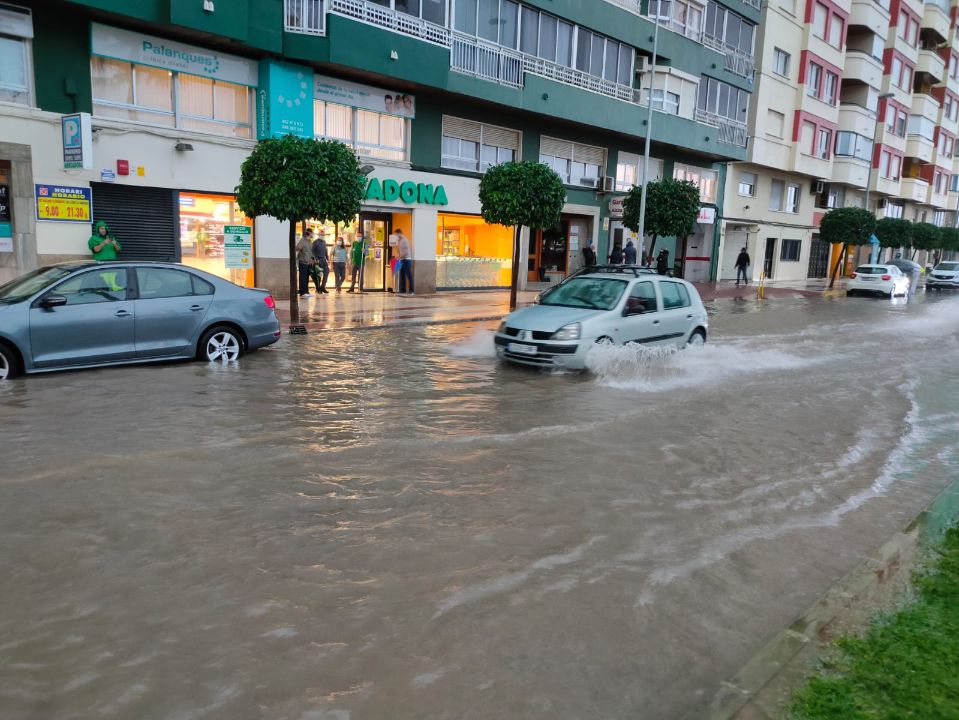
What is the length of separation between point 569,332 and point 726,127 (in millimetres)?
29265

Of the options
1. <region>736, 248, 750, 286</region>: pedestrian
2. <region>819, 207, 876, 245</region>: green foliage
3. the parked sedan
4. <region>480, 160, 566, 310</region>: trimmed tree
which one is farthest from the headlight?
<region>819, 207, 876, 245</region>: green foliage

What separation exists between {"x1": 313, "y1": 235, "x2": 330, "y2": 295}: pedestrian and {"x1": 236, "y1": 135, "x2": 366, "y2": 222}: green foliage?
582 cm

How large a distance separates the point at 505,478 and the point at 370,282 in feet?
59.6

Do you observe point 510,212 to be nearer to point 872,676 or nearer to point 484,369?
point 484,369

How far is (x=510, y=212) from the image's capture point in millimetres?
19047

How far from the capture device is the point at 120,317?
10000 mm

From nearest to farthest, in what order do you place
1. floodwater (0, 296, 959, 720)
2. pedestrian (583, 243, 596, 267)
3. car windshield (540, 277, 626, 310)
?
1. floodwater (0, 296, 959, 720)
2. car windshield (540, 277, 626, 310)
3. pedestrian (583, 243, 596, 267)

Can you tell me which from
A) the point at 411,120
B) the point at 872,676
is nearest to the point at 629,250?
the point at 411,120

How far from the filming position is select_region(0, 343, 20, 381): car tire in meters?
9.17

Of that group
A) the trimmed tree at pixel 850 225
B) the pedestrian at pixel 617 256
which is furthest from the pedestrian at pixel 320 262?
the trimmed tree at pixel 850 225

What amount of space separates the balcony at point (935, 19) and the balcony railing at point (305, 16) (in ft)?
171

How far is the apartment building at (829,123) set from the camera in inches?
1550

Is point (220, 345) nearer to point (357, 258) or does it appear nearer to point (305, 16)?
point (305, 16)

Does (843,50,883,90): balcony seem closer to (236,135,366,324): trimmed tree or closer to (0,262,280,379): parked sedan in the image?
(236,135,366,324): trimmed tree
